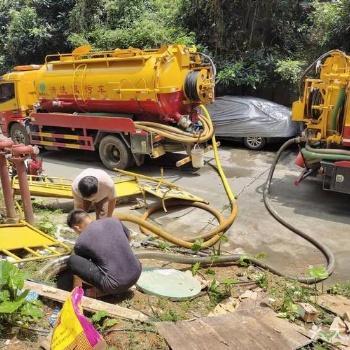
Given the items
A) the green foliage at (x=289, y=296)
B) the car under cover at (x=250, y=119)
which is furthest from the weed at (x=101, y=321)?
the car under cover at (x=250, y=119)

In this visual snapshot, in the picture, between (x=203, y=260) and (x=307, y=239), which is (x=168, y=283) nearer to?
(x=203, y=260)

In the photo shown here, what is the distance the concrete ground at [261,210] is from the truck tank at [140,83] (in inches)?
58.7

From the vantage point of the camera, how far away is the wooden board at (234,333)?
3248 mm

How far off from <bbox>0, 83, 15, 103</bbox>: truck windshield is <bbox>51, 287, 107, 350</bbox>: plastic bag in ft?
31.5

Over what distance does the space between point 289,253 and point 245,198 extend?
2.16 metres

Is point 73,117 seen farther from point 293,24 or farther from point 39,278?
point 293,24

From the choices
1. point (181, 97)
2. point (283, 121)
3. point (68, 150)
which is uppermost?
point (181, 97)

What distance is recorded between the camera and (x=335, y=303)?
422cm

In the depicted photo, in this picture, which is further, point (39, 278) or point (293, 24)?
point (293, 24)

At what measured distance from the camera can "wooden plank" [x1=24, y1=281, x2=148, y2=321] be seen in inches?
142

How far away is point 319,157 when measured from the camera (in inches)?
277

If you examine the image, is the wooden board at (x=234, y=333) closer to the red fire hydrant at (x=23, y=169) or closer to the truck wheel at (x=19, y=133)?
the red fire hydrant at (x=23, y=169)

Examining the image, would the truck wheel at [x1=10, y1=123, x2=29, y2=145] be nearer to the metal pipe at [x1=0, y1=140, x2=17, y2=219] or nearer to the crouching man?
the metal pipe at [x1=0, y1=140, x2=17, y2=219]

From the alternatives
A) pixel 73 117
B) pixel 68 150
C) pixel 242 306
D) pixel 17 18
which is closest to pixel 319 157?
pixel 242 306
